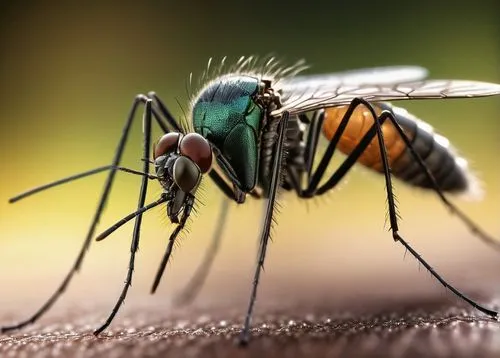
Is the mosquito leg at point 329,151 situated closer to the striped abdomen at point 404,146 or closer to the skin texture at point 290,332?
the striped abdomen at point 404,146

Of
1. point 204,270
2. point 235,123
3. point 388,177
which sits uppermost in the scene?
point 235,123

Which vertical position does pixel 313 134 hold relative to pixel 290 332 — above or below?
above

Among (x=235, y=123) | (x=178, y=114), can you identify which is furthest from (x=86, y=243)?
(x=178, y=114)

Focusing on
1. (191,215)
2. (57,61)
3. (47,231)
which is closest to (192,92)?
(191,215)

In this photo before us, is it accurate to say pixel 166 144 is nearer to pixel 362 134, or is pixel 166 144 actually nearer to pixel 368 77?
pixel 362 134

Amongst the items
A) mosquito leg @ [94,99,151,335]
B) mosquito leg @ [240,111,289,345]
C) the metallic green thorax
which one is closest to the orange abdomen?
the metallic green thorax

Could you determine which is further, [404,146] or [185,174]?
[404,146]
